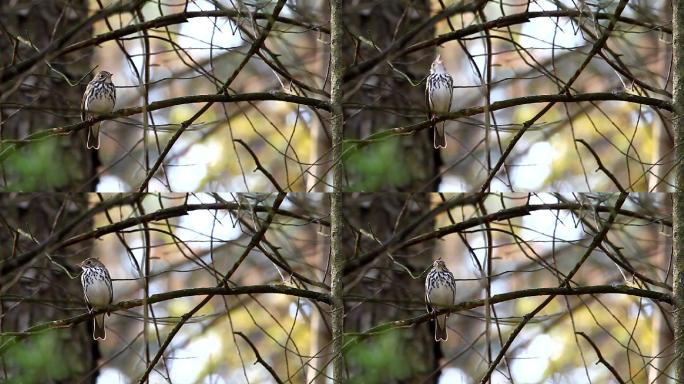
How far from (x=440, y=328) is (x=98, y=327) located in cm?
124

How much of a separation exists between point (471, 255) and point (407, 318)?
1.10 ft

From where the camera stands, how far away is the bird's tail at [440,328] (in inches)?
154

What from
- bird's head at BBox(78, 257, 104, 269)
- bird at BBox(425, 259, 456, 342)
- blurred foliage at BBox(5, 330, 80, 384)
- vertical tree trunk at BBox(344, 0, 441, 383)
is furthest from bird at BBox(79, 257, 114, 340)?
bird at BBox(425, 259, 456, 342)

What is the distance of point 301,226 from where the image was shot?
13.6 feet

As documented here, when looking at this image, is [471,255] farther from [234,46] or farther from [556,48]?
[234,46]

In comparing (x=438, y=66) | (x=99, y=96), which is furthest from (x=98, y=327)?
(x=438, y=66)

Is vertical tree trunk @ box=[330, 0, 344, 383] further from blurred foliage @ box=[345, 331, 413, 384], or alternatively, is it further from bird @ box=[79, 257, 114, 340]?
bird @ box=[79, 257, 114, 340]

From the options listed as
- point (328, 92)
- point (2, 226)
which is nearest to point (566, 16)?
point (328, 92)

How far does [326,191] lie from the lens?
156 inches

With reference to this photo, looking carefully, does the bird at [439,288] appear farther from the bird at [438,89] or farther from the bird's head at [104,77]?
the bird's head at [104,77]

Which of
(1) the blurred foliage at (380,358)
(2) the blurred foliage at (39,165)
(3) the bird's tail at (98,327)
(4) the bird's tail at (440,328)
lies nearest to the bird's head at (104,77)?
(2) the blurred foliage at (39,165)

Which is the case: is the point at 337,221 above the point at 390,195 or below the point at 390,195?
below

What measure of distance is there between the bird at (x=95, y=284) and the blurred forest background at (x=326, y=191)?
104mm

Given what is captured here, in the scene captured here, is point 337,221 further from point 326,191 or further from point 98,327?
point 98,327
